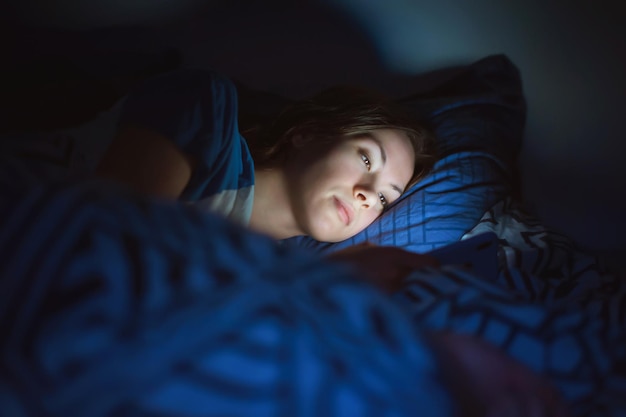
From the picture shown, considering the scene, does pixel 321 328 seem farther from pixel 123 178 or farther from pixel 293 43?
pixel 293 43

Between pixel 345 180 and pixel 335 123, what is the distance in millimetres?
159

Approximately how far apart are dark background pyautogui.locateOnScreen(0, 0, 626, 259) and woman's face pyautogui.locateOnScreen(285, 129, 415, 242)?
268 millimetres

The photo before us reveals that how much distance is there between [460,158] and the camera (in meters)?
1.12

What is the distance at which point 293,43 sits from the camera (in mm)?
1109

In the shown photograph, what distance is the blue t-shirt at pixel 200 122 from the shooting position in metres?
0.75

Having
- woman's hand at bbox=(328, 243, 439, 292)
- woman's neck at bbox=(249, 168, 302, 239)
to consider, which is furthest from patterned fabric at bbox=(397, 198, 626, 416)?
woman's neck at bbox=(249, 168, 302, 239)

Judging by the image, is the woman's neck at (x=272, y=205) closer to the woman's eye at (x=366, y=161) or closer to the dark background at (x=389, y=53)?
the woman's eye at (x=366, y=161)

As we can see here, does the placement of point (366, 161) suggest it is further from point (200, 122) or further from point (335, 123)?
point (200, 122)

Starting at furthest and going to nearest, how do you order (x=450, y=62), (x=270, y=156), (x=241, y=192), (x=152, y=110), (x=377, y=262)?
(x=450, y=62)
(x=270, y=156)
(x=241, y=192)
(x=152, y=110)
(x=377, y=262)

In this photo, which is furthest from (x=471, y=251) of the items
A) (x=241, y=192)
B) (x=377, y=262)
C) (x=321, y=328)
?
(x=321, y=328)

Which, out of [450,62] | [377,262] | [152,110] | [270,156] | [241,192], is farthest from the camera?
[450,62]

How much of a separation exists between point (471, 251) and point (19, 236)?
2.09 feet

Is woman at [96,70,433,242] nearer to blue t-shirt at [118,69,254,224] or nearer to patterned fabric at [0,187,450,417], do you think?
blue t-shirt at [118,69,254,224]

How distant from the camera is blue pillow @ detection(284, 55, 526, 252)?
3.31 ft
